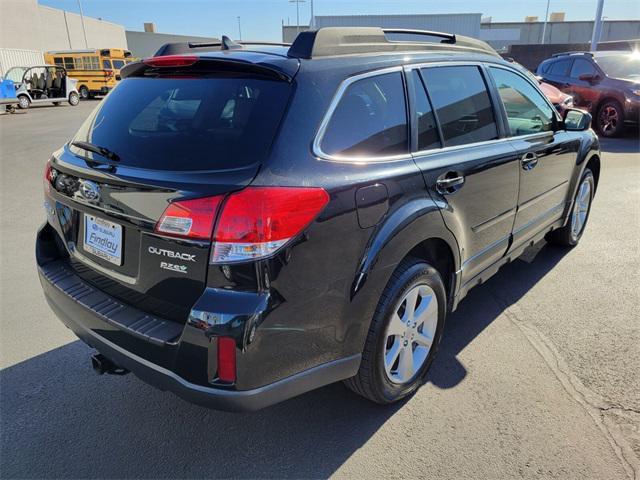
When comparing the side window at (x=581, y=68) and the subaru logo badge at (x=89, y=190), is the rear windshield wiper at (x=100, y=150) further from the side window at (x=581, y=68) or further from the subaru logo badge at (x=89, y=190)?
the side window at (x=581, y=68)

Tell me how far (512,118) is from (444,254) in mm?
1289

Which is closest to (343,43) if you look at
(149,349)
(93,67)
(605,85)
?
(149,349)

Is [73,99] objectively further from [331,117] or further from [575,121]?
[331,117]

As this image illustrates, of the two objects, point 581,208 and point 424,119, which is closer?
point 424,119

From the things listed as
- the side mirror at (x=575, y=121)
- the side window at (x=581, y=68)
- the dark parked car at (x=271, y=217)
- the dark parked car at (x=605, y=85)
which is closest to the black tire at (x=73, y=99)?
the dark parked car at (x=605, y=85)

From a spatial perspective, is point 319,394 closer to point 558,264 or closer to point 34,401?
point 34,401

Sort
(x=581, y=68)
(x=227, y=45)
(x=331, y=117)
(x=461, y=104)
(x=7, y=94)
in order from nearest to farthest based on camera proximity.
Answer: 1. (x=331, y=117)
2. (x=227, y=45)
3. (x=461, y=104)
4. (x=581, y=68)
5. (x=7, y=94)

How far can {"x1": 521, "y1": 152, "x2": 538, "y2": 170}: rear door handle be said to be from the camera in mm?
3397

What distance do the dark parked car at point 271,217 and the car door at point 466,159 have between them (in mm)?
15

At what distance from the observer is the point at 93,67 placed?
2728 centimetres

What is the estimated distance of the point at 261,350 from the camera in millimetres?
1873

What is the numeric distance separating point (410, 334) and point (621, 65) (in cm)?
1242

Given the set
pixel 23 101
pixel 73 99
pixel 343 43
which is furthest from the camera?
pixel 73 99

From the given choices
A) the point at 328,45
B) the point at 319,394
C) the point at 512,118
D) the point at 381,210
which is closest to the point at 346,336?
the point at 381,210
